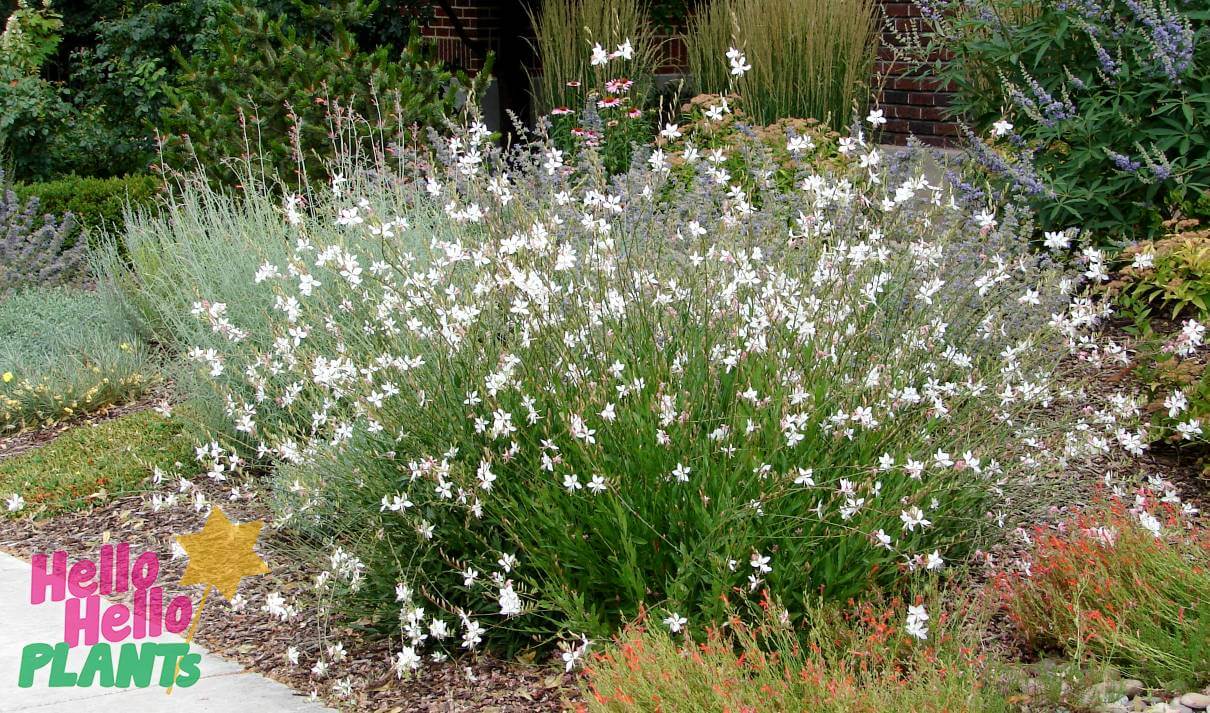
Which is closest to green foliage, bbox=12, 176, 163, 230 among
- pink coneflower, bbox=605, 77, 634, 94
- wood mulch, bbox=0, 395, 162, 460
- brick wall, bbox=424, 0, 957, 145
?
brick wall, bbox=424, 0, 957, 145

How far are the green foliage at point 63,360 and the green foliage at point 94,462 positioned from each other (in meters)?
0.52

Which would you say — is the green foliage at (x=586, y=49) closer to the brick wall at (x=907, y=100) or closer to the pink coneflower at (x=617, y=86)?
the pink coneflower at (x=617, y=86)

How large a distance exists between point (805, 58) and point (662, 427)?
6610mm

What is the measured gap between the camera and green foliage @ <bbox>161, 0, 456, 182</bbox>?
317 inches

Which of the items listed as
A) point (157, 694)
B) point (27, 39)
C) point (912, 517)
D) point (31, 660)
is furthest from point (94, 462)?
point (27, 39)

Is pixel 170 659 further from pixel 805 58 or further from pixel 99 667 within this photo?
pixel 805 58

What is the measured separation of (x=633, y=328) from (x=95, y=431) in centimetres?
371

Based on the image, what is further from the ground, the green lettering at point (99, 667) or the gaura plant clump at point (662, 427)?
the gaura plant clump at point (662, 427)

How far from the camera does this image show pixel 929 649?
2.94 metres

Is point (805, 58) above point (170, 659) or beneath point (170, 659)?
above

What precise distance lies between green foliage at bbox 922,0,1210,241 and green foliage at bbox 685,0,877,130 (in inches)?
111

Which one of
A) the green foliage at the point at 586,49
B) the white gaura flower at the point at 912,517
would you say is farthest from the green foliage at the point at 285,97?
the white gaura flower at the point at 912,517

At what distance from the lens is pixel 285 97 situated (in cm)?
811

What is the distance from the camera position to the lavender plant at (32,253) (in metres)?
8.46
